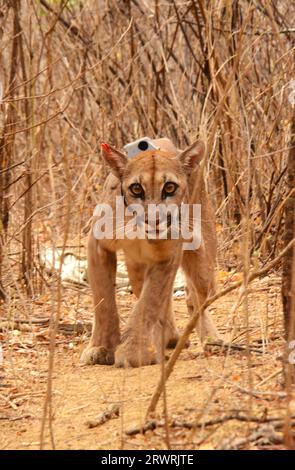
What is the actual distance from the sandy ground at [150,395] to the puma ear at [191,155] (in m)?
1.02

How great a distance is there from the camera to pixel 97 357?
18.1ft

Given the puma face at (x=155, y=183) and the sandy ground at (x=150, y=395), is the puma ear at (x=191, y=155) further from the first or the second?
the sandy ground at (x=150, y=395)

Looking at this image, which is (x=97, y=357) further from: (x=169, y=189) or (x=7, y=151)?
(x=7, y=151)

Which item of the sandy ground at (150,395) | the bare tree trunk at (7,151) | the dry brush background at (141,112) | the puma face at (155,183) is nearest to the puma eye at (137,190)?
the puma face at (155,183)

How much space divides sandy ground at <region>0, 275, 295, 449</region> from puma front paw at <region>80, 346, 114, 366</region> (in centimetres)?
7

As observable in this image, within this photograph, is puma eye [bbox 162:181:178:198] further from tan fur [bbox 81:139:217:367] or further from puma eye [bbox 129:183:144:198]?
puma eye [bbox 129:183:144:198]

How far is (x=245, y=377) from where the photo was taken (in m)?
4.37

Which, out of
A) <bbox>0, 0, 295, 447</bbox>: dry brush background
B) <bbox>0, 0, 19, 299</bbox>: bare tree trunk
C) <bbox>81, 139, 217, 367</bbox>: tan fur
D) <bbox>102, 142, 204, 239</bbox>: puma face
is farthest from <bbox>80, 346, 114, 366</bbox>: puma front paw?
<bbox>0, 0, 19, 299</bbox>: bare tree trunk

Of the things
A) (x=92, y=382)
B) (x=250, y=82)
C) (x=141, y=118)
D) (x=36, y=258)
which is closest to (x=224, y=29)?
(x=250, y=82)

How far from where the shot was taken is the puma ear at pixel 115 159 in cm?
565

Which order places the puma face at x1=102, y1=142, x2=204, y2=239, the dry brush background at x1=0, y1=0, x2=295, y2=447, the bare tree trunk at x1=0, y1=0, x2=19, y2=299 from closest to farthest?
the puma face at x1=102, y1=142, x2=204, y2=239 → the bare tree trunk at x1=0, y1=0, x2=19, y2=299 → the dry brush background at x1=0, y1=0, x2=295, y2=447

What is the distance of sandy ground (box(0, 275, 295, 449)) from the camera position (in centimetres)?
359

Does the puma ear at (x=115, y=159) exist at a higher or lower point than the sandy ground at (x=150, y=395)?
higher
